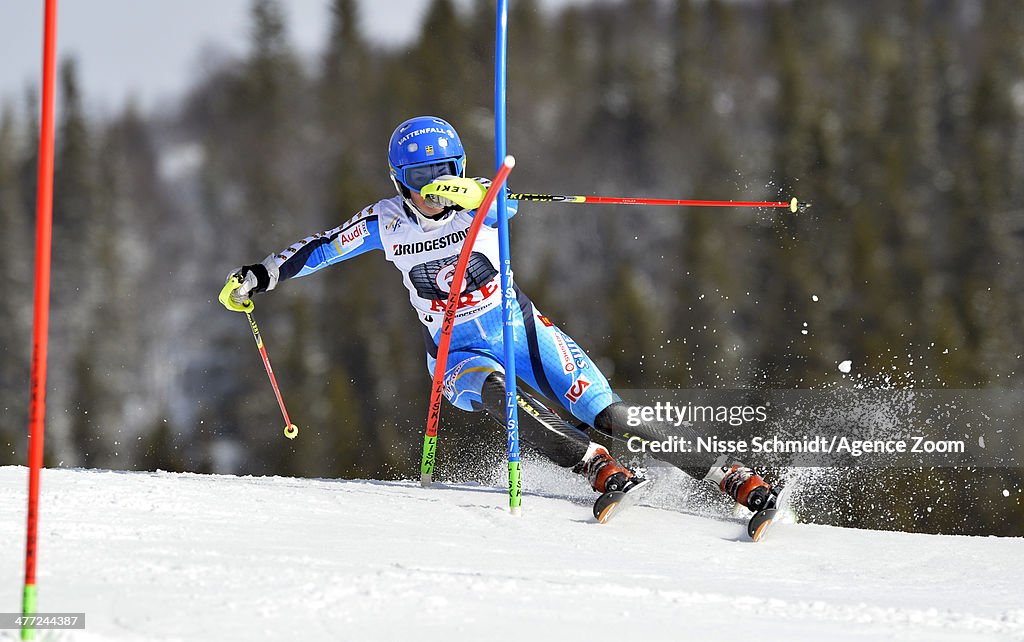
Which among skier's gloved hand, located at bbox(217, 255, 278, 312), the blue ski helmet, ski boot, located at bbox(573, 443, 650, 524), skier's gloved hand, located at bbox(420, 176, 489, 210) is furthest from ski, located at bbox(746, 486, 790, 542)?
skier's gloved hand, located at bbox(217, 255, 278, 312)

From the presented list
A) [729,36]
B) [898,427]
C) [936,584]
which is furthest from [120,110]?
[936,584]

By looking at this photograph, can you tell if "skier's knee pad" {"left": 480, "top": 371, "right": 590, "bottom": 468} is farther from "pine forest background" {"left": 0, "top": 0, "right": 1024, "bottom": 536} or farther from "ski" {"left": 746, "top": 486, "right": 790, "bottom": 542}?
"pine forest background" {"left": 0, "top": 0, "right": 1024, "bottom": 536}

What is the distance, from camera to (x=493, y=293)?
5859 mm

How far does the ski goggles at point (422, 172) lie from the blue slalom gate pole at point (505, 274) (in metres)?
0.49

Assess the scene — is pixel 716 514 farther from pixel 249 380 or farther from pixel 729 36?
pixel 729 36

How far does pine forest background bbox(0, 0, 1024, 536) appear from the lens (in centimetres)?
4331

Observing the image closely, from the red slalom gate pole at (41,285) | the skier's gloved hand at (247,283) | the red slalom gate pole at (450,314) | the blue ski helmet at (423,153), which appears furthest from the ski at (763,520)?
the red slalom gate pole at (41,285)

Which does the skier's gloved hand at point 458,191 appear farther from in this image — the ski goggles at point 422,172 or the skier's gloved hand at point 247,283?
the skier's gloved hand at point 247,283

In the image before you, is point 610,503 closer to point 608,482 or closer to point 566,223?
point 608,482

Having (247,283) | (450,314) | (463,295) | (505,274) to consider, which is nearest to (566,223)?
(463,295)

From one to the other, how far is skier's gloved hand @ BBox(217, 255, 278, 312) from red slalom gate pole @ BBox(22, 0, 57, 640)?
292 cm

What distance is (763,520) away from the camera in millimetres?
4973

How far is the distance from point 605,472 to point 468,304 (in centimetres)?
115

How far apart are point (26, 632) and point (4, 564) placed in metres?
0.89
